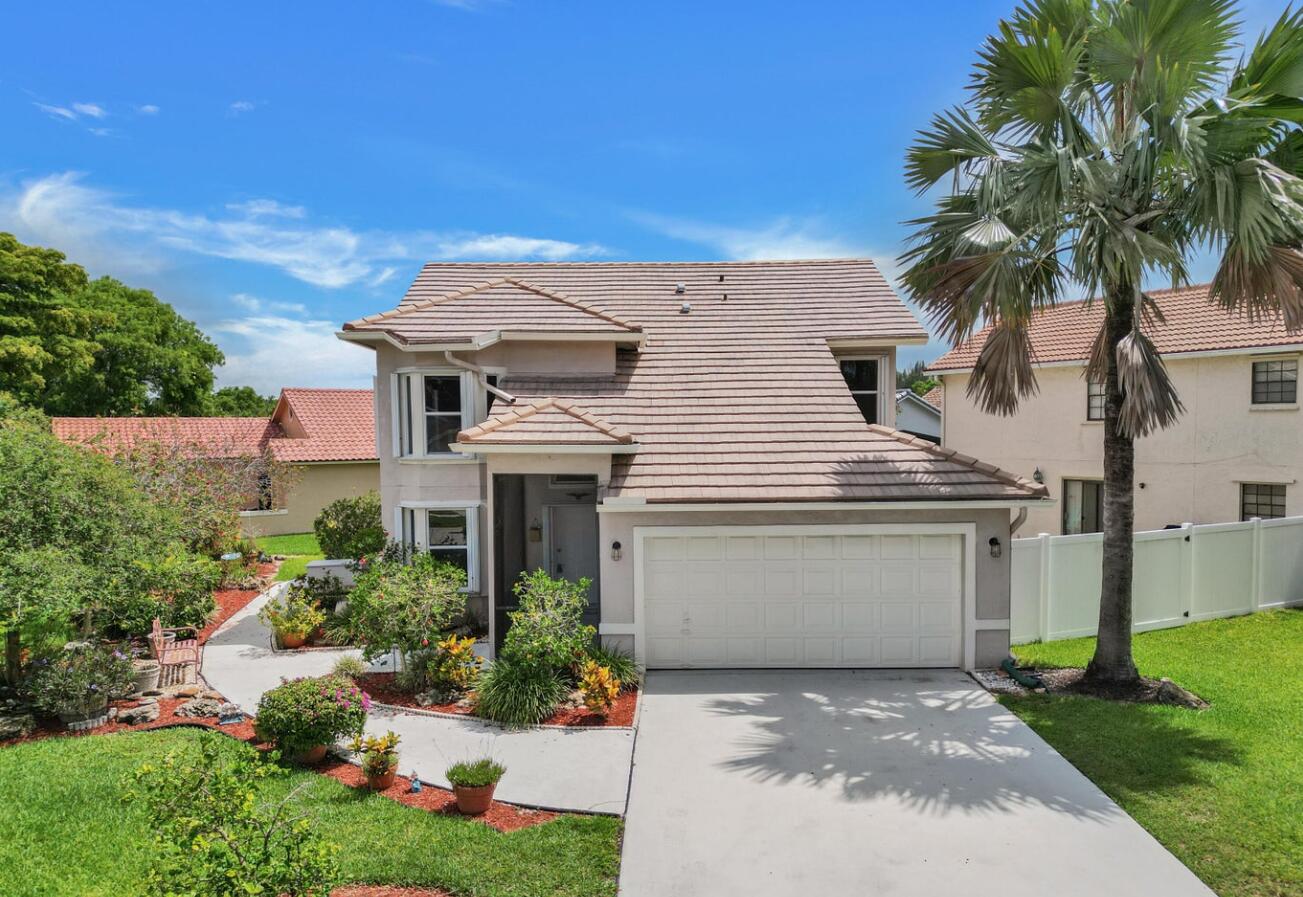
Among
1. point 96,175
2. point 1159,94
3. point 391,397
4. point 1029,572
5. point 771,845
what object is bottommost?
point 771,845

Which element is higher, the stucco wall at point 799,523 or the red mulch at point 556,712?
the stucco wall at point 799,523

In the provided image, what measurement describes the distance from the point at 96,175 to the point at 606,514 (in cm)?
1712

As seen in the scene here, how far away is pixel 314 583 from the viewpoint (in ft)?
50.0

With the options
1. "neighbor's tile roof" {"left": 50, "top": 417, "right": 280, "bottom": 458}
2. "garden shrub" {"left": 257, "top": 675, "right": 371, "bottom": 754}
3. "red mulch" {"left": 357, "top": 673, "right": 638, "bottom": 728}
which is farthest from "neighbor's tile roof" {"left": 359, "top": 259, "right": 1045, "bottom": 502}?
"neighbor's tile roof" {"left": 50, "top": 417, "right": 280, "bottom": 458}

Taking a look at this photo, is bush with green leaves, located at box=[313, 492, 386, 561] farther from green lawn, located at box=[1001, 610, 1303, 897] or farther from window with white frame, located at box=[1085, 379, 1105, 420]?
window with white frame, located at box=[1085, 379, 1105, 420]

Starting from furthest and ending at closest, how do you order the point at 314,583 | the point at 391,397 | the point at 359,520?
the point at 359,520 → the point at 314,583 → the point at 391,397

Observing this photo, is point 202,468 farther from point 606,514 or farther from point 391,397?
point 606,514

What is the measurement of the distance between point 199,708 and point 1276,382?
2327 centimetres

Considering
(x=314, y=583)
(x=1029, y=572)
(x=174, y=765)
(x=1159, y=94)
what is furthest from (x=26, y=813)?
(x=1159, y=94)

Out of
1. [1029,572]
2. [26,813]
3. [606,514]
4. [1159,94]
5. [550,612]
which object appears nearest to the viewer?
[26,813]

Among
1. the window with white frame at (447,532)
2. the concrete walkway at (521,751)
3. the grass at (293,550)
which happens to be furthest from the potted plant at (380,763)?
the grass at (293,550)

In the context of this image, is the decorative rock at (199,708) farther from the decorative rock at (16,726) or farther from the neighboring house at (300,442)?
the neighboring house at (300,442)

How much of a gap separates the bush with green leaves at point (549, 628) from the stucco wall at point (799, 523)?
884mm

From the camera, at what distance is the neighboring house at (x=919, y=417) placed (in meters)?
32.0
